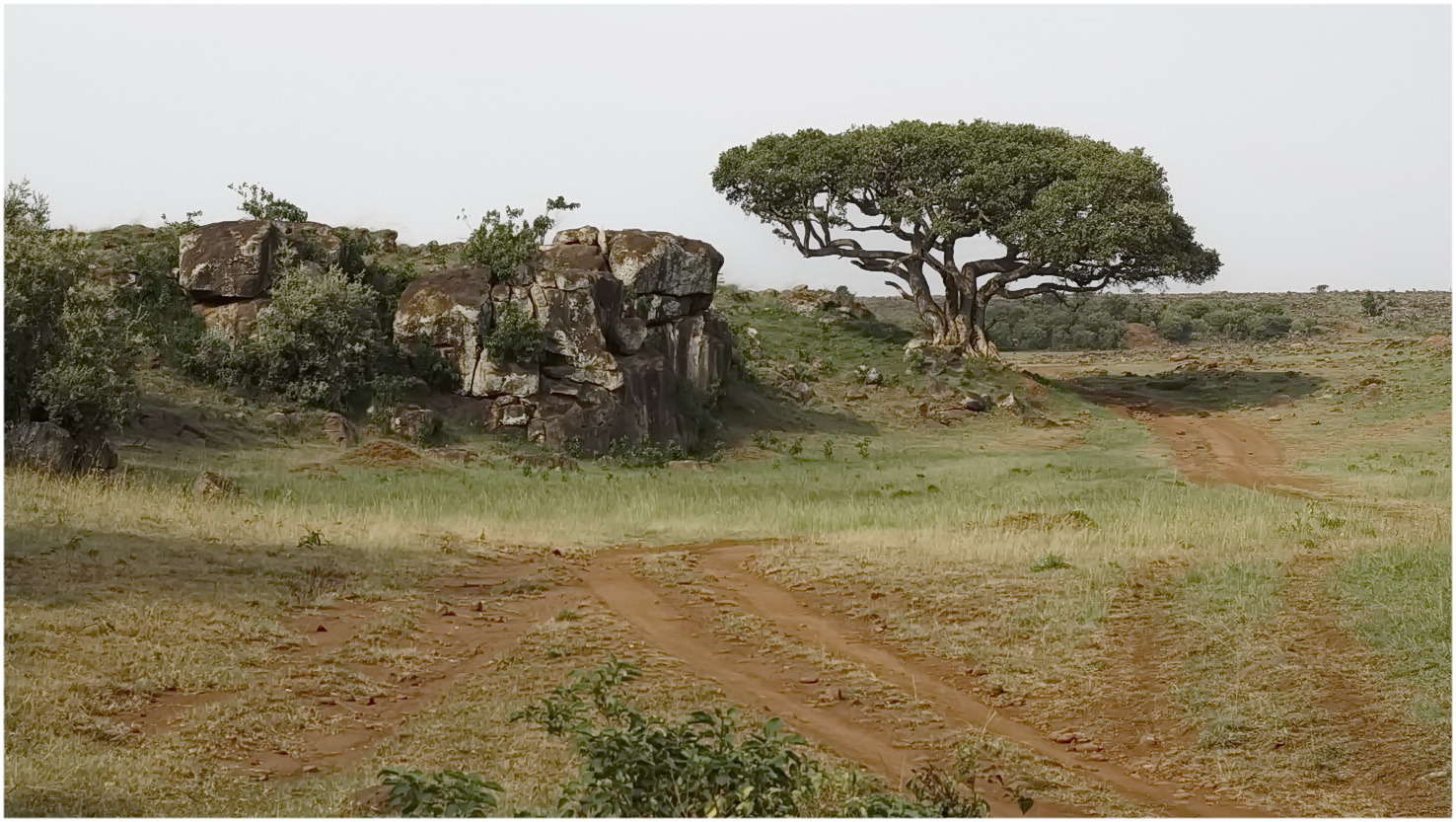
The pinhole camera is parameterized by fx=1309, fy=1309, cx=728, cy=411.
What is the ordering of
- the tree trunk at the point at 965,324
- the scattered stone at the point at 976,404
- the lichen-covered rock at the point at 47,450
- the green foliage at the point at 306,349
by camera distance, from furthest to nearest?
the tree trunk at the point at 965,324
the scattered stone at the point at 976,404
the green foliage at the point at 306,349
the lichen-covered rock at the point at 47,450

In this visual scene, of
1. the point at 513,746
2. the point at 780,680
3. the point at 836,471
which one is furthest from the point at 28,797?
the point at 836,471

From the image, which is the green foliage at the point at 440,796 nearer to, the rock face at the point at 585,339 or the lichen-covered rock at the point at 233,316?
the rock face at the point at 585,339

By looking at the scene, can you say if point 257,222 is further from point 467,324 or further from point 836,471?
point 836,471

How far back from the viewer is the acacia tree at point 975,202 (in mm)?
48406

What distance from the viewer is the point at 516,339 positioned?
3259 cm

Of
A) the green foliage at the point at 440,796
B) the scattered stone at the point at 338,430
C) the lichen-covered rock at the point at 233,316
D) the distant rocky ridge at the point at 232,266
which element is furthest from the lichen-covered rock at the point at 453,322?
the green foliage at the point at 440,796

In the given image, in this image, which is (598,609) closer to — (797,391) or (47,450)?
(47,450)

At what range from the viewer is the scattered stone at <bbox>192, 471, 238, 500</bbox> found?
67.7 feet

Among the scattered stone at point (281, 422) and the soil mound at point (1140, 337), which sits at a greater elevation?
the soil mound at point (1140, 337)

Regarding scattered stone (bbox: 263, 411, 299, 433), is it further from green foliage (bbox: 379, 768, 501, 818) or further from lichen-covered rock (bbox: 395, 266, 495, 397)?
green foliage (bbox: 379, 768, 501, 818)

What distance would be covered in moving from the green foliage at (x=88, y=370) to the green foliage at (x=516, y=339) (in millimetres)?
10057

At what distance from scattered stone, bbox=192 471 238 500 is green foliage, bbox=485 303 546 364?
11.2 m

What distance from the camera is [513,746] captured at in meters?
10.3

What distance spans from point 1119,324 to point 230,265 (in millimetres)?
67138
